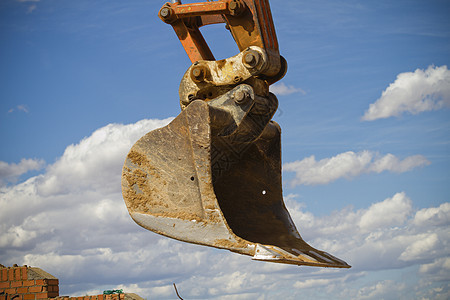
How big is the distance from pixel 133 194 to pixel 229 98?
1.11 m

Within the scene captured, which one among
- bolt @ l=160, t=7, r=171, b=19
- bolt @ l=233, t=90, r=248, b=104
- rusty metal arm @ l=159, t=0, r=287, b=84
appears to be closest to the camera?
bolt @ l=233, t=90, r=248, b=104

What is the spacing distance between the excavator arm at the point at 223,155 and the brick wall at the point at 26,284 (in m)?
1.89

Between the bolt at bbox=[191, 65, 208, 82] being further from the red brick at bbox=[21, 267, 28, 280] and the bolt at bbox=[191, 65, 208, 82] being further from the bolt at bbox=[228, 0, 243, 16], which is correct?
the red brick at bbox=[21, 267, 28, 280]

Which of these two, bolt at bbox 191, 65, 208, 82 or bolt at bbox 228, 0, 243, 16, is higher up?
bolt at bbox 228, 0, 243, 16

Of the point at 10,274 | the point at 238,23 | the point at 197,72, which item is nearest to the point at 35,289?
the point at 10,274

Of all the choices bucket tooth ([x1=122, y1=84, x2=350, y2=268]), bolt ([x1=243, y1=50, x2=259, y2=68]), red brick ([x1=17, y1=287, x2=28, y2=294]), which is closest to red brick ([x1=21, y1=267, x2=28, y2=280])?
red brick ([x1=17, y1=287, x2=28, y2=294])

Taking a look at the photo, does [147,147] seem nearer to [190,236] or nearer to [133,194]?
[133,194]

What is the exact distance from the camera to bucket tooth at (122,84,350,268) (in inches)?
165

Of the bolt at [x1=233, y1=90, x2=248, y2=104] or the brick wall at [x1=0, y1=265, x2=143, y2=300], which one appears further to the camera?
the brick wall at [x1=0, y1=265, x2=143, y2=300]

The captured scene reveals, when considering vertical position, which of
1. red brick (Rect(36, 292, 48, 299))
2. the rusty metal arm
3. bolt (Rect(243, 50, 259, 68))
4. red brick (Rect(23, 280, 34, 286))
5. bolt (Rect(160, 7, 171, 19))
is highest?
bolt (Rect(160, 7, 171, 19))

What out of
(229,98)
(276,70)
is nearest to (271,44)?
(276,70)

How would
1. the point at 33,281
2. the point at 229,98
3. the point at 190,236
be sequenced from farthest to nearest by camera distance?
the point at 33,281
the point at 229,98
the point at 190,236

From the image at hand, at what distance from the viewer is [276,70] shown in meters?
4.78

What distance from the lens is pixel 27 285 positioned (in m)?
5.70
